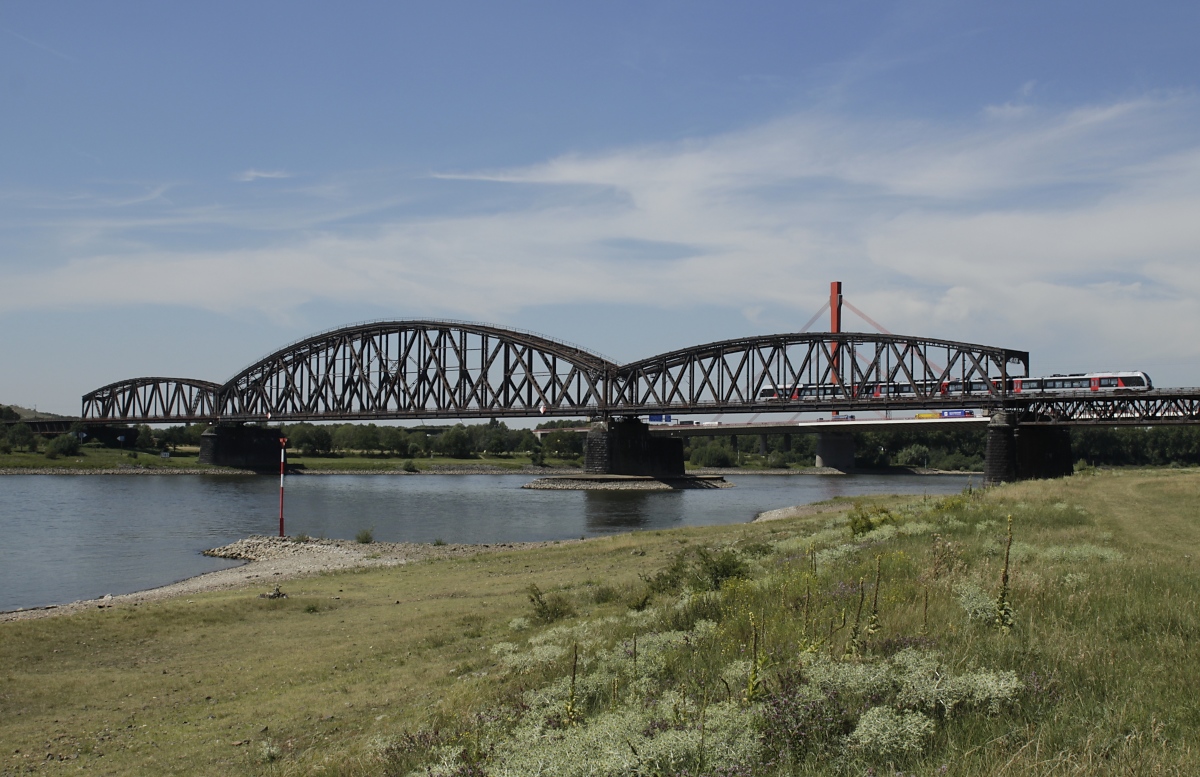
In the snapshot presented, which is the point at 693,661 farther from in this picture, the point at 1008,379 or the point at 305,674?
the point at 1008,379

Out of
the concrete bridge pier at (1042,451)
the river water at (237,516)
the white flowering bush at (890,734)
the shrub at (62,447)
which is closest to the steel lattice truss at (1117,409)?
the concrete bridge pier at (1042,451)

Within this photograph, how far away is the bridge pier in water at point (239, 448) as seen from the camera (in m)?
165

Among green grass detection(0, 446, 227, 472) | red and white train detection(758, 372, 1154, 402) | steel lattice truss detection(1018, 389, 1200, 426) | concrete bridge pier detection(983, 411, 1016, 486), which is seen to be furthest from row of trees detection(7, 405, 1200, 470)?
concrete bridge pier detection(983, 411, 1016, 486)

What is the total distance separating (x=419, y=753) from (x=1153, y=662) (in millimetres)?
7247

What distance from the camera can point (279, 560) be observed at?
43.5 meters

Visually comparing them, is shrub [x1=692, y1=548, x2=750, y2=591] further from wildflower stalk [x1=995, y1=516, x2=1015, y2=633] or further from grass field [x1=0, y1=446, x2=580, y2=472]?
grass field [x1=0, y1=446, x2=580, y2=472]

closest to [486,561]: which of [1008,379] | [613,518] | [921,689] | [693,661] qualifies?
[693,661]

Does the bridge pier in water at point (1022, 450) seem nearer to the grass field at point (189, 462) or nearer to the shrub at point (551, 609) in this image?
the shrub at point (551, 609)

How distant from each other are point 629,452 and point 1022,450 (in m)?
56.4

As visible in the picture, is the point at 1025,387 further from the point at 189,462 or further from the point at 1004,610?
the point at 189,462

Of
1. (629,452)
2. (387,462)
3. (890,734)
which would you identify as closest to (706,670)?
(890,734)

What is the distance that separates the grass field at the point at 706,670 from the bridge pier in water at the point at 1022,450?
68096 millimetres

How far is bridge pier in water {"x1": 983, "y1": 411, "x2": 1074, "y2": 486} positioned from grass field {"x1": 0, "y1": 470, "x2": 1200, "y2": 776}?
68.1 metres

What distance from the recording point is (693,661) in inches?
406
